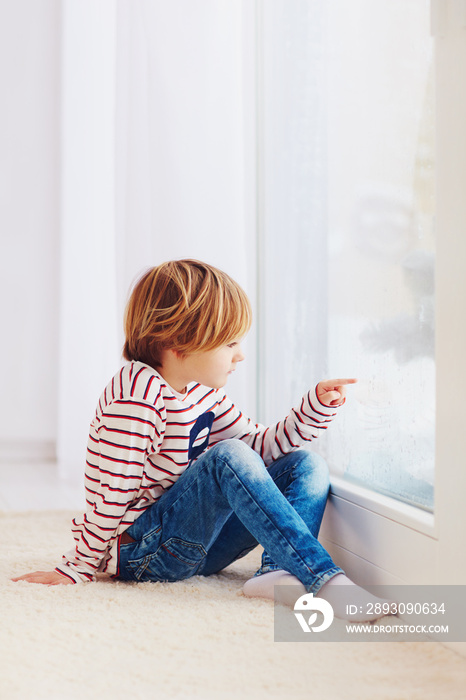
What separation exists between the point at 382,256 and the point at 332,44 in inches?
17.2

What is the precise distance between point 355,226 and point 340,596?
0.58 metres

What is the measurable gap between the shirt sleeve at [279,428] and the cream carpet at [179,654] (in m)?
0.25

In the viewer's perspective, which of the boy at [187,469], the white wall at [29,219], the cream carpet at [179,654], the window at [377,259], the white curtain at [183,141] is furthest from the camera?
the white wall at [29,219]

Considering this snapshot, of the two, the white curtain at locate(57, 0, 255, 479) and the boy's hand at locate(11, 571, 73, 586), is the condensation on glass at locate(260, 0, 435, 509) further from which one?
the boy's hand at locate(11, 571, 73, 586)

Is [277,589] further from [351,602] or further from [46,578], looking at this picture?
[46,578]

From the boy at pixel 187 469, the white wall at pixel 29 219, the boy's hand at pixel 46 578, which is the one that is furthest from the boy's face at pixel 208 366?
the white wall at pixel 29 219

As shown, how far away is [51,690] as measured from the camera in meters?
0.71

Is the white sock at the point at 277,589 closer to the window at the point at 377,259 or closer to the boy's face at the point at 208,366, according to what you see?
the window at the point at 377,259

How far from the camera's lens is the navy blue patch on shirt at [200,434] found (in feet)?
3.69

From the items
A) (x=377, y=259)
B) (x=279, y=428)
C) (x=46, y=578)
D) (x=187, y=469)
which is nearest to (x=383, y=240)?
(x=377, y=259)

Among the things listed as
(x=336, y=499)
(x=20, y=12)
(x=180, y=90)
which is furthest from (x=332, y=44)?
(x=20, y=12)

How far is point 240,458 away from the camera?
1.00 m

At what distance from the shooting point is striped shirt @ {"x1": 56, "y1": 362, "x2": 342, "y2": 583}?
40.5 inches

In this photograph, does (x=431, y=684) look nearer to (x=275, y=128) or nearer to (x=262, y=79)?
(x=275, y=128)
